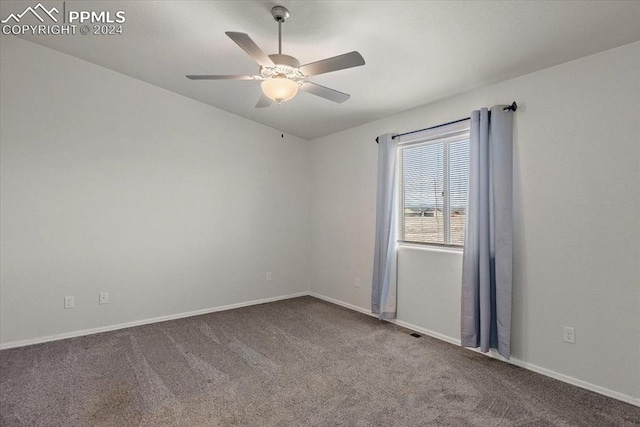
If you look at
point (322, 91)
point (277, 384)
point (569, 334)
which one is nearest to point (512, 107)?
point (322, 91)

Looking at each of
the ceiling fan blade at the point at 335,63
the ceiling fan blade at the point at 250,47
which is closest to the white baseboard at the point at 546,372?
the ceiling fan blade at the point at 335,63

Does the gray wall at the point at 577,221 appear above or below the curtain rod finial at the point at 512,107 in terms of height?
below

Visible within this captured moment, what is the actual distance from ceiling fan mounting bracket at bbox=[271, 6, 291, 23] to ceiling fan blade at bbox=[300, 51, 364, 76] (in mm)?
524

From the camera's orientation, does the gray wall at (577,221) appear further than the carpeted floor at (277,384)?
Yes

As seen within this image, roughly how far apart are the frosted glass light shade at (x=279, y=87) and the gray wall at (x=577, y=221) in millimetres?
1889

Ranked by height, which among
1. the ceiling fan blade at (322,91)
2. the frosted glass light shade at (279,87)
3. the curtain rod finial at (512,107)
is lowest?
the frosted glass light shade at (279,87)

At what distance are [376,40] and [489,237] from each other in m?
1.88

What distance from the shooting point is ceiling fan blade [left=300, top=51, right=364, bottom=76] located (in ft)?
6.21

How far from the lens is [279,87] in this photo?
211cm

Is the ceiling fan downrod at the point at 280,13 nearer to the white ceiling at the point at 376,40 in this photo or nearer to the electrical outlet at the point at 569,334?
the white ceiling at the point at 376,40

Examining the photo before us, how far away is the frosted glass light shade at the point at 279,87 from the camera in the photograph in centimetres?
210

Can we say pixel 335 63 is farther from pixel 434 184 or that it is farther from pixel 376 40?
pixel 434 184

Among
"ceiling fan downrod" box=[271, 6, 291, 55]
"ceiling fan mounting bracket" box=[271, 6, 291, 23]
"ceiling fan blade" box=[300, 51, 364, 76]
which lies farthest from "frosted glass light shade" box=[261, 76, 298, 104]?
"ceiling fan mounting bracket" box=[271, 6, 291, 23]

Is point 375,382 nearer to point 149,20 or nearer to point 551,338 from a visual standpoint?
point 551,338
